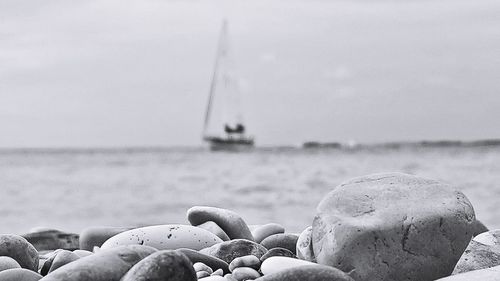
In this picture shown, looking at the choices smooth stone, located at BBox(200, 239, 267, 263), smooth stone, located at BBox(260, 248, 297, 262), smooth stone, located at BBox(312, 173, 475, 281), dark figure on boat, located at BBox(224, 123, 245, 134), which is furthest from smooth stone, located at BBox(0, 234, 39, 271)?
dark figure on boat, located at BBox(224, 123, 245, 134)

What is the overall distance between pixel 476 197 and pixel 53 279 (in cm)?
1060

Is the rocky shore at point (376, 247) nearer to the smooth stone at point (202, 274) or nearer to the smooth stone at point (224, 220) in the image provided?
the smooth stone at point (202, 274)

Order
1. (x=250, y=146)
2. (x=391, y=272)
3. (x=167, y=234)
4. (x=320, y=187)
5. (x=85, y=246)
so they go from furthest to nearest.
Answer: (x=250, y=146) < (x=320, y=187) < (x=85, y=246) < (x=167, y=234) < (x=391, y=272)

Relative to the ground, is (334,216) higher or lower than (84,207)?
higher

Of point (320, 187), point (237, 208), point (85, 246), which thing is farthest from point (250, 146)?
point (85, 246)

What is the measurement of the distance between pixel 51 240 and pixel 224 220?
137 centimetres

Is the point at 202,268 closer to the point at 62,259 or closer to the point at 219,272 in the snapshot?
the point at 219,272

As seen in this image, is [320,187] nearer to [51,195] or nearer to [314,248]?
[51,195]

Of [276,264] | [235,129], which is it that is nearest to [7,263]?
[276,264]

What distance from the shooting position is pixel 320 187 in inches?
596

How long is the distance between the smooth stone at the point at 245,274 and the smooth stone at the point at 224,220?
1.15m

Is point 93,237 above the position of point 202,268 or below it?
below

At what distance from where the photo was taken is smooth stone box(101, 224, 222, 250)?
3605mm

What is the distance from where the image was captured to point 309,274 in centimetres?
264
